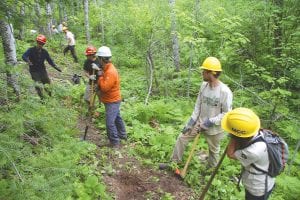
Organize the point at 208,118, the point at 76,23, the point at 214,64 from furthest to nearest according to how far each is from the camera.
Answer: the point at 76,23, the point at 208,118, the point at 214,64

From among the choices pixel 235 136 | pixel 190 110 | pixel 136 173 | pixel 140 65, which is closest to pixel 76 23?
pixel 140 65

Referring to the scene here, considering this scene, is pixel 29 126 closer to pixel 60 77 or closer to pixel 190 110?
pixel 190 110

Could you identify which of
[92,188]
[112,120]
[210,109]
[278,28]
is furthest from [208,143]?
[278,28]

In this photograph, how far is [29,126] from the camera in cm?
420

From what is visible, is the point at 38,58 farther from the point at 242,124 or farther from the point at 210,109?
the point at 242,124

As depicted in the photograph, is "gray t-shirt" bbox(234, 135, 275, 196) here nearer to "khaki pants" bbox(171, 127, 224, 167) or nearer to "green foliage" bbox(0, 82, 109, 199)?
"khaki pants" bbox(171, 127, 224, 167)

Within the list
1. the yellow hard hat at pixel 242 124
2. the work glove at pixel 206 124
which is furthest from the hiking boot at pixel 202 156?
the yellow hard hat at pixel 242 124

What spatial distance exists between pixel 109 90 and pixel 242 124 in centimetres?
373

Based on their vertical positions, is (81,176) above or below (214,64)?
below

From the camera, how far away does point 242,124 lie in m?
3.90

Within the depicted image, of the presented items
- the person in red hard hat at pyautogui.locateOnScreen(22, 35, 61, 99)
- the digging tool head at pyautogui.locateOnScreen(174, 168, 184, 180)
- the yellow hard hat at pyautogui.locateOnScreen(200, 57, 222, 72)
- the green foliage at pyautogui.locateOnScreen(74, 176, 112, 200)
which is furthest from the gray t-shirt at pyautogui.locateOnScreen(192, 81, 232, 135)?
the person in red hard hat at pyautogui.locateOnScreen(22, 35, 61, 99)

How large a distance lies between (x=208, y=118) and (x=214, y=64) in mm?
1113

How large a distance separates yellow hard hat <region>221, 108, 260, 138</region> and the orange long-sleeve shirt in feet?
11.3

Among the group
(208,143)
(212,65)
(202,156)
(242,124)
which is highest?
(212,65)
